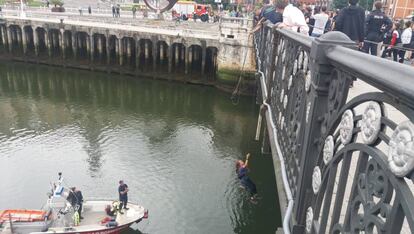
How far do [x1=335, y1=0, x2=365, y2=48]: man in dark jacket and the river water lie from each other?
772 cm


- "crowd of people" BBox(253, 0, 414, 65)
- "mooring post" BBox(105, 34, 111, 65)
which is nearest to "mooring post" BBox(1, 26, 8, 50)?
"mooring post" BBox(105, 34, 111, 65)

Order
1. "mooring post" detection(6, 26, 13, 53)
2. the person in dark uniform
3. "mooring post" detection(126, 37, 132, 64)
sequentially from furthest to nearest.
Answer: "mooring post" detection(6, 26, 13, 53) → "mooring post" detection(126, 37, 132, 64) → the person in dark uniform

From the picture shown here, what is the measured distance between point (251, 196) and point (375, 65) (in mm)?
13428

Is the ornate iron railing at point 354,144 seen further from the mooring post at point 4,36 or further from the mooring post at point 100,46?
the mooring post at point 4,36

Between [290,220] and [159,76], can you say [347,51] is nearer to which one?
[290,220]

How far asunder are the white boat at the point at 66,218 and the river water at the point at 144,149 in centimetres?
94

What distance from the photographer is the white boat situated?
38.7 feet

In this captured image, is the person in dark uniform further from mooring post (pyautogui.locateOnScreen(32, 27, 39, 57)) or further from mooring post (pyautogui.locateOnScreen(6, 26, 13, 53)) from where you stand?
mooring post (pyautogui.locateOnScreen(6, 26, 13, 53))

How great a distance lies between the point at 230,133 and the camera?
2209 centimetres

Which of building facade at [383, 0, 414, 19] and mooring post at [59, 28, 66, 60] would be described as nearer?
mooring post at [59, 28, 66, 60]

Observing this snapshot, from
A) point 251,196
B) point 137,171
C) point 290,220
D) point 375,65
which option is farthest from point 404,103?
point 137,171

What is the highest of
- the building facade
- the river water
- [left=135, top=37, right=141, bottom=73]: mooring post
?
the building facade

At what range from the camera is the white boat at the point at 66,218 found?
1179 cm

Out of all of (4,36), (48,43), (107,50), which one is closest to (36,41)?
(48,43)
